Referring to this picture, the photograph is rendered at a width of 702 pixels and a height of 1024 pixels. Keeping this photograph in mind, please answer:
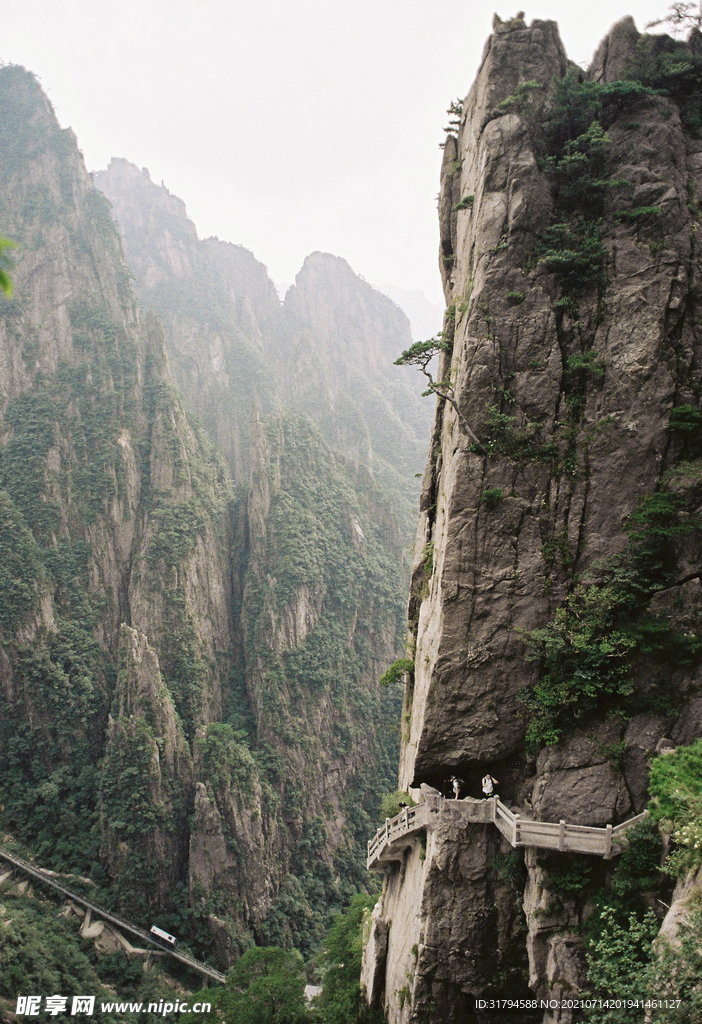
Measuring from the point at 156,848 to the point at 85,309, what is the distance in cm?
5106

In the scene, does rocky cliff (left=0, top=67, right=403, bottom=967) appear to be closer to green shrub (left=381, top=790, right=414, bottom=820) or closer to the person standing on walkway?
green shrub (left=381, top=790, right=414, bottom=820)

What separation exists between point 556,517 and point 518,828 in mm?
6357

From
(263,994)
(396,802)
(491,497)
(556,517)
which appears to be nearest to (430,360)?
(491,497)

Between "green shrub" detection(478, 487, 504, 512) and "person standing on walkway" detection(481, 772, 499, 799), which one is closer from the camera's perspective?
"person standing on walkway" detection(481, 772, 499, 799)

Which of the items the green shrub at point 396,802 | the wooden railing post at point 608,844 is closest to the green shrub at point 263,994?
the green shrub at point 396,802

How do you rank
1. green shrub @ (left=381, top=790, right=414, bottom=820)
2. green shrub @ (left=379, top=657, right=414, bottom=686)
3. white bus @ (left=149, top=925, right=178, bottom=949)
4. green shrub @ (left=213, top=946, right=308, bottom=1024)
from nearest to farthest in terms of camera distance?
green shrub @ (left=381, top=790, right=414, bottom=820), green shrub @ (left=379, top=657, right=414, bottom=686), green shrub @ (left=213, top=946, right=308, bottom=1024), white bus @ (left=149, top=925, right=178, bottom=949)

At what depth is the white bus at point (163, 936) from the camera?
35000 millimetres

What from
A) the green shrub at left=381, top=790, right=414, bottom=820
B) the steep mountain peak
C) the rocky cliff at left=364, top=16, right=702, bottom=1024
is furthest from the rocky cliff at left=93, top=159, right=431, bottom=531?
the rocky cliff at left=364, top=16, right=702, bottom=1024

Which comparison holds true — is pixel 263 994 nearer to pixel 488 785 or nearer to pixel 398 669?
pixel 398 669

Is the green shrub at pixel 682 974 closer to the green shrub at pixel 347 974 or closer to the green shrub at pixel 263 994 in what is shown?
the green shrub at pixel 347 974

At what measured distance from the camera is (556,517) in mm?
12961

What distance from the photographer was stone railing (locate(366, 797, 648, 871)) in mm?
10414

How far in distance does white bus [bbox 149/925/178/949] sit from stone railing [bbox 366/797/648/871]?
28744 millimetres

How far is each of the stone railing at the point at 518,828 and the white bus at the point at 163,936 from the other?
2874cm
